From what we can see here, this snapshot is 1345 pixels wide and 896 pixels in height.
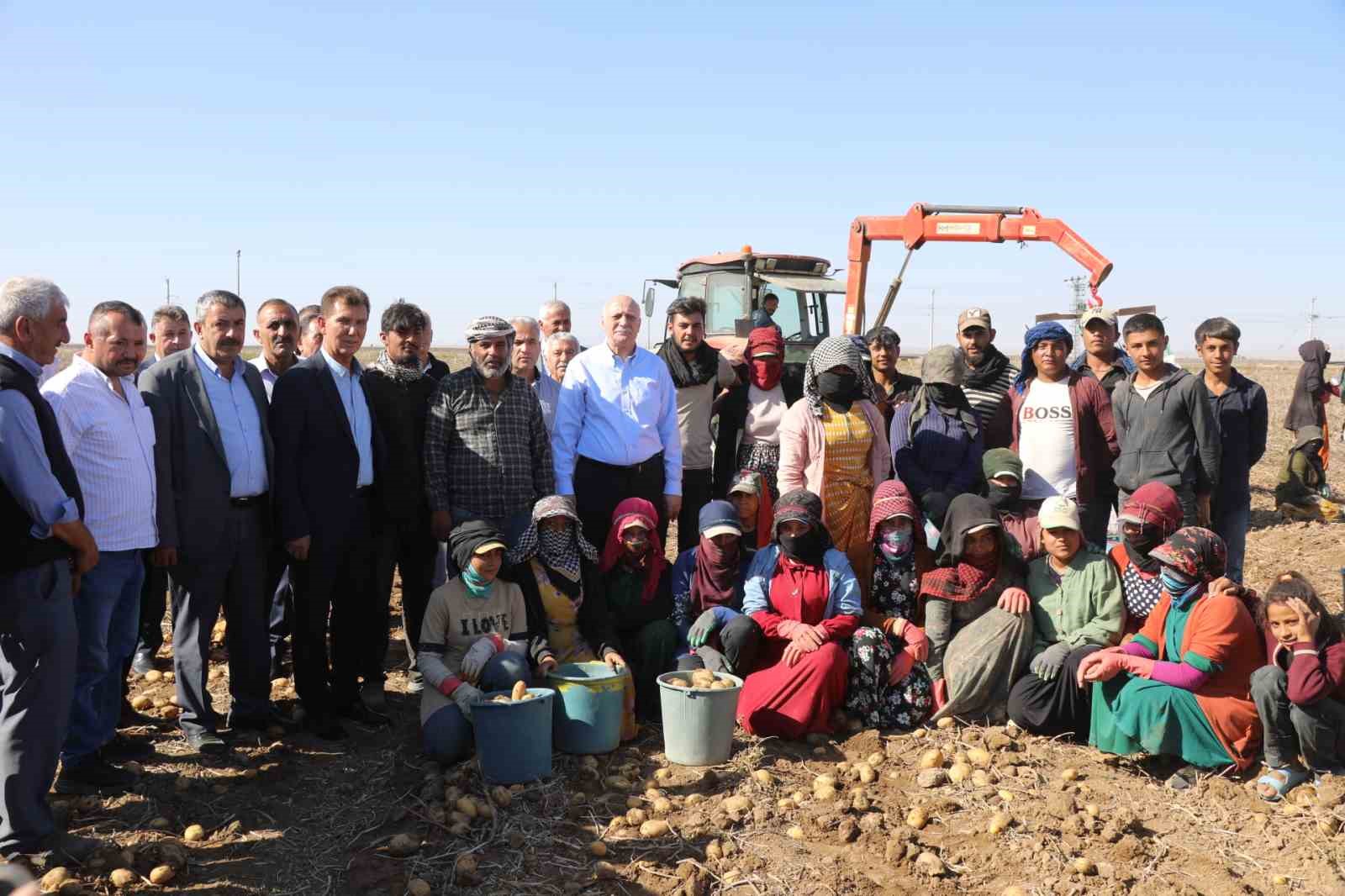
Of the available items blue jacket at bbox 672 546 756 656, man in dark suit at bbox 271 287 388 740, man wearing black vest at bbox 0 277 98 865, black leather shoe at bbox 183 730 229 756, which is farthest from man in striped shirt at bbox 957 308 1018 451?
man wearing black vest at bbox 0 277 98 865

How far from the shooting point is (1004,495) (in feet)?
17.3

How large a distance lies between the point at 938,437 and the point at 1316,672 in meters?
2.16

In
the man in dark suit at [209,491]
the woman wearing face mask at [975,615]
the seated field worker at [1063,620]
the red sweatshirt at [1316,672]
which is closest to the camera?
the red sweatshirt at [1316,672]

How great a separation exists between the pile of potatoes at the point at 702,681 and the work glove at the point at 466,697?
2.76ft

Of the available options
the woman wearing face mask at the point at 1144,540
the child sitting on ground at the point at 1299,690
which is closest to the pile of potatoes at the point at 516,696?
the woman wearing face mask at the point at 1144,540

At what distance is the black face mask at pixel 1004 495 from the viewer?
527 cm

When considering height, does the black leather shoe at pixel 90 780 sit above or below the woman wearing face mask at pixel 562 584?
below

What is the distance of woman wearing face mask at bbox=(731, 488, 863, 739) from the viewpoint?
4734 millimetres

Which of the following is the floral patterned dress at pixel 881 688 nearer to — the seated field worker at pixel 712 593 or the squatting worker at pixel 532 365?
the seated field worker at pixel 712 593

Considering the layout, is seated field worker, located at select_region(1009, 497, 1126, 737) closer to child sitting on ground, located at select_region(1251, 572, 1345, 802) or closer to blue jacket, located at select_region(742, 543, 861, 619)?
child sitting on ground, located at select_region(1251, 572, 1345, 802)

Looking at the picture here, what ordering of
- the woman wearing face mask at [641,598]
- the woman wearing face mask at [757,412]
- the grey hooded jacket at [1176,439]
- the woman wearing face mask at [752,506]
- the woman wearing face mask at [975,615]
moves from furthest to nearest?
the woman wearing face mask at [757,412] < the woman wearing face mask at [752,506] < the grey hooded jacket at [1176,439] < the woman wearing face mask at [641,598] < the woman wearing face mask at [975,615]

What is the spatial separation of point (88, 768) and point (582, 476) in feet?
8.63

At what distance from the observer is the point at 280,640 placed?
6.00 metres

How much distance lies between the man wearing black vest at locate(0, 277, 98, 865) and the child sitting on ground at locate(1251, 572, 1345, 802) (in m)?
4.48
